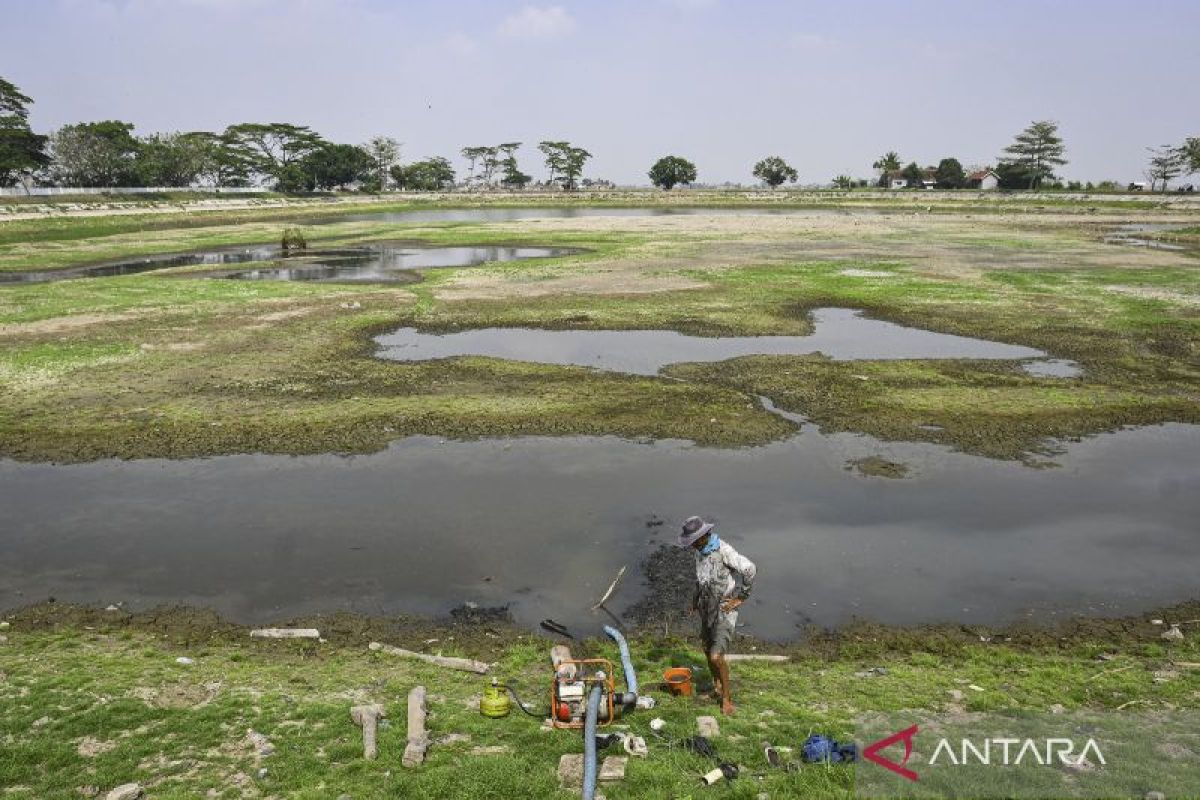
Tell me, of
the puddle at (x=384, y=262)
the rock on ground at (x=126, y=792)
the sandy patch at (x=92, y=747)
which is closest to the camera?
the rock on ground at (x=126, y=792)

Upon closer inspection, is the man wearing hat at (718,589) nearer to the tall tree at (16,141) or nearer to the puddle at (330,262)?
the puddle at (330,262)

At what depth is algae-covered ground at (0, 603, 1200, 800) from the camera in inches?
302

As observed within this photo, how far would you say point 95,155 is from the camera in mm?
123562

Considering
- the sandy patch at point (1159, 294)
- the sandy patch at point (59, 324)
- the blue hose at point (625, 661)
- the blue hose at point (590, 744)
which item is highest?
the sandy patch at point (1159, 294)

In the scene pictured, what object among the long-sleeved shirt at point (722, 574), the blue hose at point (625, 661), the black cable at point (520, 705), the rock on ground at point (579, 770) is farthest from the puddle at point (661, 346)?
the rock on ground at point (579, 770)

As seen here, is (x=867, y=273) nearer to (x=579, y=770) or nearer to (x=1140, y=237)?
(x=1140, y=237)

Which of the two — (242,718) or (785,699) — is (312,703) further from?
(785,699)

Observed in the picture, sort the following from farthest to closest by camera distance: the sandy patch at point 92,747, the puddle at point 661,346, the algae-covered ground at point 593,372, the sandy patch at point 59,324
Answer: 1. the sandy patch at point 59,324
2. the puddle at point 661,346
3. the algae-covered ground at point 593,372
4. the sandy patch at point 92,747

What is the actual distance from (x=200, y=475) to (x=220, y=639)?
24.9ft

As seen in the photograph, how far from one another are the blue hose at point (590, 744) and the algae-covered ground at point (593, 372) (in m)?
11.5

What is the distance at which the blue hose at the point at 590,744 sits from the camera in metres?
7.40

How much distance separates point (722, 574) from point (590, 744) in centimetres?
271

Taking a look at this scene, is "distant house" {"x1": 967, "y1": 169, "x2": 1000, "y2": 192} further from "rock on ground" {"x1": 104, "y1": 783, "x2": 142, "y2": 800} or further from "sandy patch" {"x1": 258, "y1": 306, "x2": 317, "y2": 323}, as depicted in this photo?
"rock on ground" {"x1": 104, "y1": 783, "x2": 142, "y2": 800}

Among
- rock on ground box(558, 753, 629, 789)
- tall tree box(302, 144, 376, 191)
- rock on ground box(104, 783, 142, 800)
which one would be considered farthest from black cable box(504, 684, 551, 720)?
Result: tall tree box(302, 144, 376, 191)
